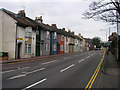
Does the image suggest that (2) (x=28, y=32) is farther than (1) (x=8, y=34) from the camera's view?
Yes

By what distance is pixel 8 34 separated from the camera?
21141mm

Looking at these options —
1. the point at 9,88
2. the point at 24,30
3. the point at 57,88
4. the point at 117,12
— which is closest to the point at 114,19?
the point at 117,12

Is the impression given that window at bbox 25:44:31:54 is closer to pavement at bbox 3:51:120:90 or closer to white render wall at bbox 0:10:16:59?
white render wall at bbox 0:10:16:59

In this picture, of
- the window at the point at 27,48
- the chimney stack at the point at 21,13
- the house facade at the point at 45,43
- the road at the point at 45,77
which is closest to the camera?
the road at the point at 45,77

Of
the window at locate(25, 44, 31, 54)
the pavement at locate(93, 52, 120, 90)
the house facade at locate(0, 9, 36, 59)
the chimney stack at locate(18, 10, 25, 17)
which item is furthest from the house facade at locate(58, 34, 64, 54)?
the pavement at locate(93, 52, 120, 90)

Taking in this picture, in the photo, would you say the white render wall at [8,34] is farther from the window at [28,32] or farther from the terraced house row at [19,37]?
the window at [28,32]

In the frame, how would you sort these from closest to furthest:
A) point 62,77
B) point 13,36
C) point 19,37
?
point 62,77 → point 13,36 → point 19,37

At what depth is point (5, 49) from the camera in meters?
21.1

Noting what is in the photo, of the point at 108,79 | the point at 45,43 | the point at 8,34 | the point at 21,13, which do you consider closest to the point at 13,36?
the point at 8,34

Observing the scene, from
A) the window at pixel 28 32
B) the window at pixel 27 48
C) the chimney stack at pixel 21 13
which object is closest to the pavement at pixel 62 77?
the window at pixel 27 48

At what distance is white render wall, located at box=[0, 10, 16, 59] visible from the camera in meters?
20.5

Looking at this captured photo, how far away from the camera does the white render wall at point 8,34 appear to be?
20516 mm

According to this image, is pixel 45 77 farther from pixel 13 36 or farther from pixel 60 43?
pixel 60 43

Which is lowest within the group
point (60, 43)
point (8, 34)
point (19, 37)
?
point (60, 43)
